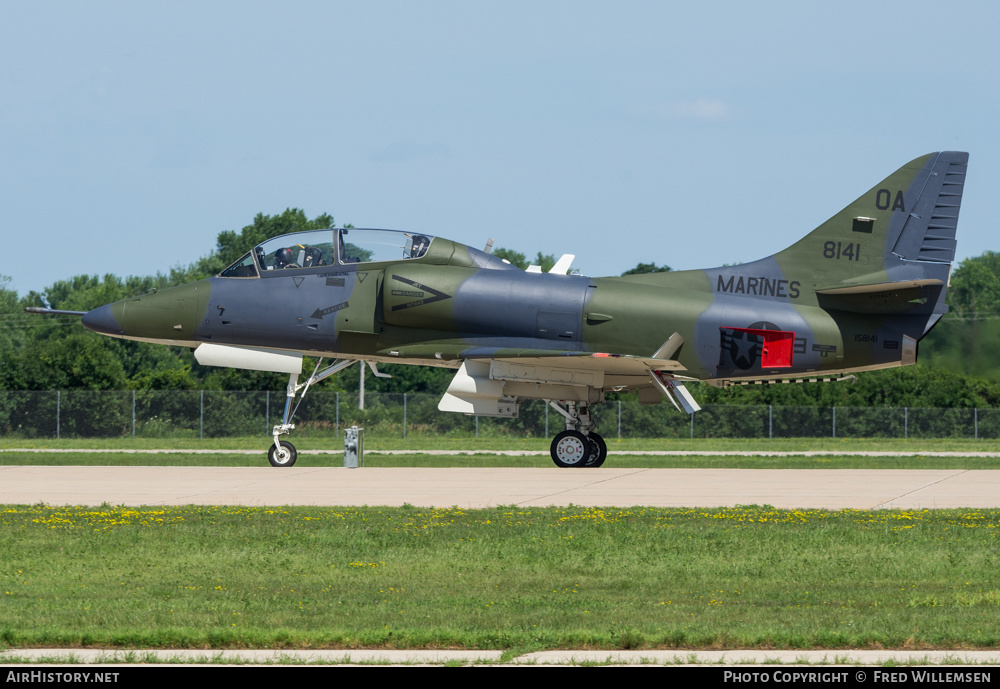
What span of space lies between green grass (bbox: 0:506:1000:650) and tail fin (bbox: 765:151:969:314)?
805 centimetres

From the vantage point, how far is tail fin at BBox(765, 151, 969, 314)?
22.7 m

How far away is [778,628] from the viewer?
799cm

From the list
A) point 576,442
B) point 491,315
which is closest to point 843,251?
point 576,442

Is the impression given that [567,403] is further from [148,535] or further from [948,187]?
[148,535]

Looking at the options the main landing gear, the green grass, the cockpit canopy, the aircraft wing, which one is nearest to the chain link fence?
the cockpit canopy

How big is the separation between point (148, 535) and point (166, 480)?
8.03 meters

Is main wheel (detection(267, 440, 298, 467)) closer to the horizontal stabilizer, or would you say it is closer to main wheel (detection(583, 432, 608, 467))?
main wheel (detection(583, 432, 608, 467))

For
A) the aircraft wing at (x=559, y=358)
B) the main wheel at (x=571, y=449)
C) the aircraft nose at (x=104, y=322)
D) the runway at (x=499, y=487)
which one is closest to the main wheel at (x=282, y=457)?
the runway at (x=499, y=487)

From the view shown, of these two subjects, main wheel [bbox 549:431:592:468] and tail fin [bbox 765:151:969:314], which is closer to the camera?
tail fin [bbox 765:151:969:314]

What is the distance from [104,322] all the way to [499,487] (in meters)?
9.45

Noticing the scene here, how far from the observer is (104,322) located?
77.2 ft

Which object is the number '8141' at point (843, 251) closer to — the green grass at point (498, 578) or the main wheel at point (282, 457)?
the green grass at point (498, 578)

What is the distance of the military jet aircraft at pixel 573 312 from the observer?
22.3 metres

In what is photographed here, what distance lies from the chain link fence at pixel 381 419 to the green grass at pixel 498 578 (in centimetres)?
3195
